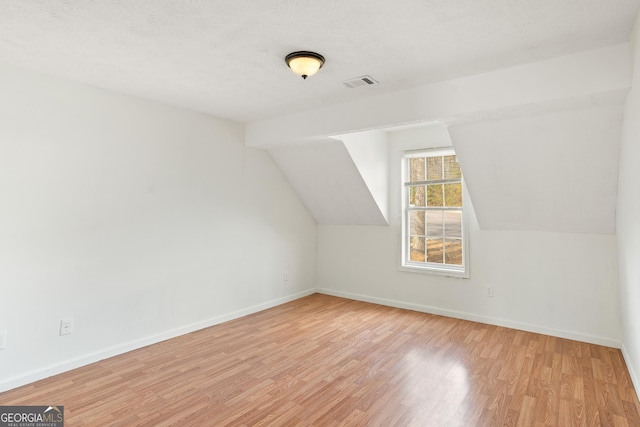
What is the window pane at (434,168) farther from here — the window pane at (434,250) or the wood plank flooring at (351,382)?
the wood plank flooring at (351,382)

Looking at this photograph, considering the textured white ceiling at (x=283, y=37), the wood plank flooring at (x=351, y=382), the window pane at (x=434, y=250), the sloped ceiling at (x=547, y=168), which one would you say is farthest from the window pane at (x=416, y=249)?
the textured white ceiling at (x=283, y=37)

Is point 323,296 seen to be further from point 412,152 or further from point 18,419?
point 18,419

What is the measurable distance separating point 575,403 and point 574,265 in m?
1.72

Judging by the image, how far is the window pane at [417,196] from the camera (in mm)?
4707

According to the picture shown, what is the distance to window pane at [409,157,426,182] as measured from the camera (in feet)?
15.5

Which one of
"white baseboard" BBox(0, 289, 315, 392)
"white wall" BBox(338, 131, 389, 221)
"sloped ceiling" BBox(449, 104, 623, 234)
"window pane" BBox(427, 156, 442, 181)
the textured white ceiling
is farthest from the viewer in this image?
"window pane" BBox(427, 156, 442, 181)

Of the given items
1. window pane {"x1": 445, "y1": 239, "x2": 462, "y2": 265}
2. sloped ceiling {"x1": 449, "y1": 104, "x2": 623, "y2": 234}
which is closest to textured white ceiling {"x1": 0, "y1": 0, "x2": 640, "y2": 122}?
sloped ceiling {"x1": 449, "y1": 104, "x2": 623, "y2": 234}

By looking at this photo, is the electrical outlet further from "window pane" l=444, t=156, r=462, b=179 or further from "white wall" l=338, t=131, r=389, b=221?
"window pane" l=444, t=156, r=462, b=179

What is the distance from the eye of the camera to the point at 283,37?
2129mm

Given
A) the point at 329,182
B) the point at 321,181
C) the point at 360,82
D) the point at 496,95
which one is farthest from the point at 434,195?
the point at 360,82

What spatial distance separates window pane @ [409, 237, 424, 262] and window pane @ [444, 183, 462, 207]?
25.7 inches

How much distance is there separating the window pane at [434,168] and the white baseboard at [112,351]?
2902mm

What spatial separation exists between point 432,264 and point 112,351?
3831 mm

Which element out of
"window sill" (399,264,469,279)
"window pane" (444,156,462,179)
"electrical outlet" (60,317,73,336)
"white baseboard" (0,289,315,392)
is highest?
"window pane" (444,156,462,179)
